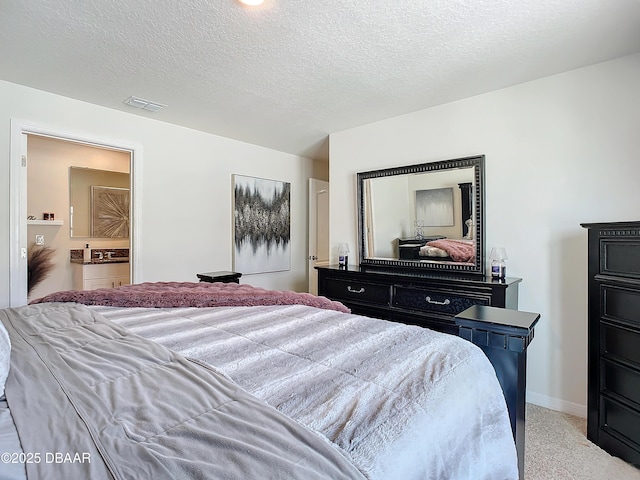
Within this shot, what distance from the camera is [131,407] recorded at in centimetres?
74

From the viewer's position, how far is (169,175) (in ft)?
11.7

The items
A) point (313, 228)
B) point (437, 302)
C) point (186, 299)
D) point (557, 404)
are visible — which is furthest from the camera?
point (313, 228)

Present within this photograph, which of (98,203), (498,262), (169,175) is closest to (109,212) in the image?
(98,203)

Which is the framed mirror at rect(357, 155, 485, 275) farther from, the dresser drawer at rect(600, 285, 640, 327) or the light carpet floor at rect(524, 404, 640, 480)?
the light carpet floor at rect(524, 404, 640, 480)

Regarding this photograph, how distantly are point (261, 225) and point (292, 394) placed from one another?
3.75m

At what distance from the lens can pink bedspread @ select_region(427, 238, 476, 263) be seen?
286cm

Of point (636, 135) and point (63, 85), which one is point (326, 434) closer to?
point (636, 135)

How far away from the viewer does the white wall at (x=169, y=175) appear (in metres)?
2.66

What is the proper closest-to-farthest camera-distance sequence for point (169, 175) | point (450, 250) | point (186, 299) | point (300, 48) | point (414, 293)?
point (186, 299), point (300, 48), point (414, 293), point (450, 250), point (169, 175)

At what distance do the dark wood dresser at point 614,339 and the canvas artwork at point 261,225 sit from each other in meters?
3.43

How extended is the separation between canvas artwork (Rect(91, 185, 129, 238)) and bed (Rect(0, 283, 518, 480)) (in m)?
3.61

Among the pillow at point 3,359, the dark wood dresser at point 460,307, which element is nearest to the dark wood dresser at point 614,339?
the dark wood dresser at point 460,307

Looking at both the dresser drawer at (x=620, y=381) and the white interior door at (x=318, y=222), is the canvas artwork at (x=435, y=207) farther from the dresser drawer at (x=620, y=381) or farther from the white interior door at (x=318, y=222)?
the white interior door at (x=318, y=222)

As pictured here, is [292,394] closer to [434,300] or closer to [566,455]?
[566,455]
